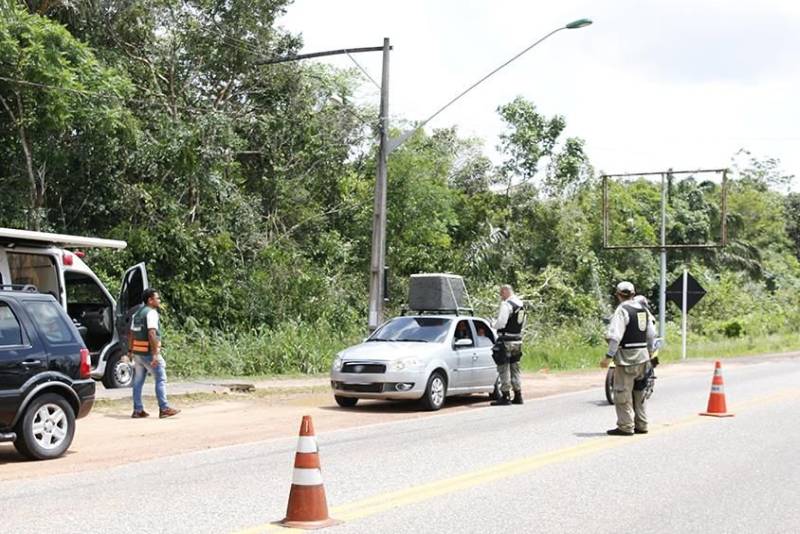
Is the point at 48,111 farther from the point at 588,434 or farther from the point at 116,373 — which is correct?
the point at 588,434

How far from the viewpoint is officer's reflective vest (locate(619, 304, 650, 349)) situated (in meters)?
12.2

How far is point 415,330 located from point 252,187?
49.8 ft

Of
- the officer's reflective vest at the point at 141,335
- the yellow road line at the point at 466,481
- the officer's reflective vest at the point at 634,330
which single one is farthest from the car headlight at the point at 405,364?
the officer's reflective vest at the point at 634,330

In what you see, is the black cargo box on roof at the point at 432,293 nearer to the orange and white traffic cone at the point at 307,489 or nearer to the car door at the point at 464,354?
the car door at the point at 464,354

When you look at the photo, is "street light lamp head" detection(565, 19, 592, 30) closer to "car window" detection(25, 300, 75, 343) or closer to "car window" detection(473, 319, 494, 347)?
"car window" detection(473, 319, 494, 347)

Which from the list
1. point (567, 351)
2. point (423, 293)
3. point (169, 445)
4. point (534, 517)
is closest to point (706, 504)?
point (534, 517)

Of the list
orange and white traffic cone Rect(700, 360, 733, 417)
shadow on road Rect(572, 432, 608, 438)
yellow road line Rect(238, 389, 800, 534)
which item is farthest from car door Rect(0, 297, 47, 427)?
orange and white traffic cone Rect(700, 360, 733, 417)

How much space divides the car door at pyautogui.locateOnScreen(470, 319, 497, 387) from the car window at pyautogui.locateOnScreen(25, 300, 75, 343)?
24.7 feet

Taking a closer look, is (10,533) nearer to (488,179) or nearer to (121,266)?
(121,266)

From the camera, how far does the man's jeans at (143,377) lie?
14.0m

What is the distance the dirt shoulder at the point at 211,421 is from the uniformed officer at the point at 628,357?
3508mm

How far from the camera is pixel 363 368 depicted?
15.2m

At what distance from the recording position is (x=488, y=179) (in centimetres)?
4284

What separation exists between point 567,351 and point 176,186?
12955 mm
